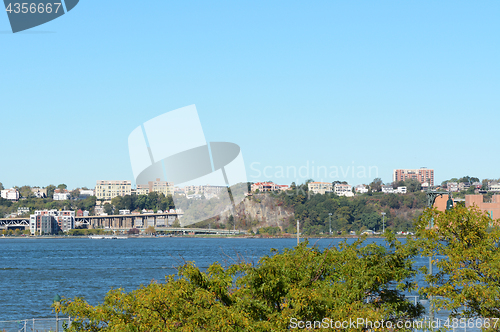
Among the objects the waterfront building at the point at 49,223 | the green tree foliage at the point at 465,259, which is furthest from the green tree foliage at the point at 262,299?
the waterfront building at the point at 49,223

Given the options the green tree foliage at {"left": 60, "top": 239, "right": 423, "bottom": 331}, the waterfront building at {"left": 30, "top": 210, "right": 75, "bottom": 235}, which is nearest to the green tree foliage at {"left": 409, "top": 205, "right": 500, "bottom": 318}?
the green tree foliage at {"left": 60, "top": 239, "right": 423, "bottom": 331}

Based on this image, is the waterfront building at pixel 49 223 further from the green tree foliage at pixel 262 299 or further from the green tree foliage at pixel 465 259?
the green tree foliage at pixel 465 259

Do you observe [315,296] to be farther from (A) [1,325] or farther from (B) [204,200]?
(B) [204,200]

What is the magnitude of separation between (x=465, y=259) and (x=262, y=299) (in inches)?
172

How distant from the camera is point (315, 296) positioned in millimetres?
9992

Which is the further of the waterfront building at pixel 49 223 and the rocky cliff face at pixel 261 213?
the waterfront building at pixel 49 223

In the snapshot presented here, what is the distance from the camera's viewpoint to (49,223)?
19175cm

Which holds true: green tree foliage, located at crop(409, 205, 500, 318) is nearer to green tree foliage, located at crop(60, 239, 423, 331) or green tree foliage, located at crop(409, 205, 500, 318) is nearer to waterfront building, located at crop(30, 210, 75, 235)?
green tree foliage, located at crop(60, 239, 423, 331)

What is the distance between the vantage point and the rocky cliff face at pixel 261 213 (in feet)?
553

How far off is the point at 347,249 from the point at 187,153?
22320 millimetres

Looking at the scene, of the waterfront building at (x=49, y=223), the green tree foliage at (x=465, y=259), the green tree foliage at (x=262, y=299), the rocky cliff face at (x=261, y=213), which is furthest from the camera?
the waterfront building at (x=49, y=223)

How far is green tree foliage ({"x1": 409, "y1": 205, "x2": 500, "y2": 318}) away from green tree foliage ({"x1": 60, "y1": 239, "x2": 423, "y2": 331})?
786mm

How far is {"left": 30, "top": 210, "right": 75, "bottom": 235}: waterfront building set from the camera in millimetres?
191625

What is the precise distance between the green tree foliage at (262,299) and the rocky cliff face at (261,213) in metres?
155
